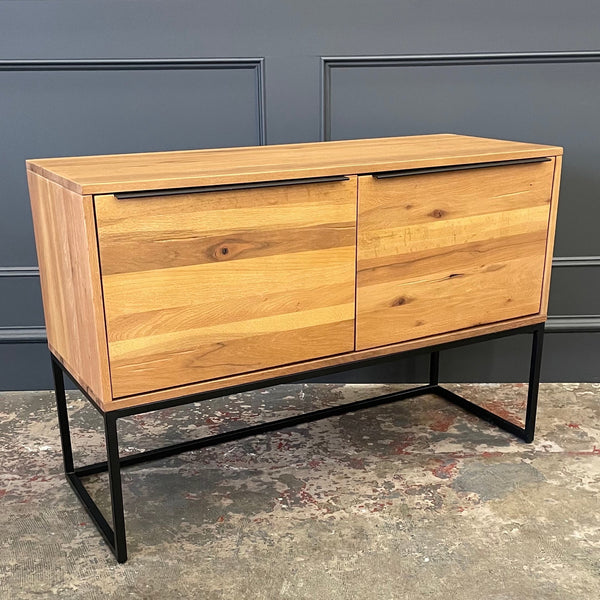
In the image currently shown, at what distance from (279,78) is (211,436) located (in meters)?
1.11

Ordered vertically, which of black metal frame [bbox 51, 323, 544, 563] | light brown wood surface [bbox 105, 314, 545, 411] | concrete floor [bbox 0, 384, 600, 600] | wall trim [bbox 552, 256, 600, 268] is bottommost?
concrete floor [bbox 0, 384, 600, 600]

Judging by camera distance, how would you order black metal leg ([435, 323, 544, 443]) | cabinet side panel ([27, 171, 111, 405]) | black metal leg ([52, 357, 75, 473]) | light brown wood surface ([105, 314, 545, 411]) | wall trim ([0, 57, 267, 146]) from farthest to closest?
wall trim ([0, 57, 267, 146]) < black metal leg ([435, 323, 544, 443]) < black metal leg ([52, 357, 75, 473]) < light brown wood surface ([105, 314, 545, 411]) < cabinet side panel ([27, 171, 111, 405])

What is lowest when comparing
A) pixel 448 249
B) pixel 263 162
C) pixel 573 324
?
pixel 573 324

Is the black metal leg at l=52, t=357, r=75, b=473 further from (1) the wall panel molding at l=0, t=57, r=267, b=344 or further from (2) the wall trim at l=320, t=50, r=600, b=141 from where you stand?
(2) the wall trim at l=320, t=50, r=600, b=141

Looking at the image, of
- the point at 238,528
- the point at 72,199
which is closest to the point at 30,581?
the point at 238,528

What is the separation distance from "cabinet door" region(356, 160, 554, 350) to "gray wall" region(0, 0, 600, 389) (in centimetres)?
55

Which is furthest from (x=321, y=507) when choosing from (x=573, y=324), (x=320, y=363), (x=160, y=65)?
(x=160, y=65)

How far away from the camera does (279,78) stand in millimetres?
2334

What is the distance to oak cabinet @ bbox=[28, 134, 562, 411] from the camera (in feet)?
4.99

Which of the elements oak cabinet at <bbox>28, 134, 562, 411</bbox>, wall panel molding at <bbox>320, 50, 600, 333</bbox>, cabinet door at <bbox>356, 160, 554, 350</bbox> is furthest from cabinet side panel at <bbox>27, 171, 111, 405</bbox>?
wall panel molding at <bbox>320, 50, 600, 333</bbox>

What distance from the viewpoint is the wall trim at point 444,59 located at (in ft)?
7.63

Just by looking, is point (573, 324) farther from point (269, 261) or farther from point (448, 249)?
point (269, 261)

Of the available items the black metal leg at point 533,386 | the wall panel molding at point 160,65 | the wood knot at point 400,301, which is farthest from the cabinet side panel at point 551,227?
the wall panel molding at point 160,65

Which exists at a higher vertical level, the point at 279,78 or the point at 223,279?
the point at 279,78
